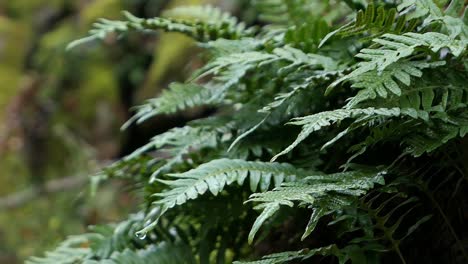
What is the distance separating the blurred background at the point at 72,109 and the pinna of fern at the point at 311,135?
2061 millimetres

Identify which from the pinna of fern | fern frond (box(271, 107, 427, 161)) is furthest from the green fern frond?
fern frond (box(271, 107, 427, 161))

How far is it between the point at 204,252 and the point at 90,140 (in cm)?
310

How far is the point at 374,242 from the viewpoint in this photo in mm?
1148

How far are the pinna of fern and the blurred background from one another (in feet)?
6.76

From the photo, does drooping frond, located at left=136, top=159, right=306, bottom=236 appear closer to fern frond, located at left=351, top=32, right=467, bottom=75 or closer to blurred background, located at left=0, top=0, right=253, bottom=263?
fern frond, located at left=351, top=32, right=467, bottom=75

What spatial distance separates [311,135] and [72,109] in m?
3.40

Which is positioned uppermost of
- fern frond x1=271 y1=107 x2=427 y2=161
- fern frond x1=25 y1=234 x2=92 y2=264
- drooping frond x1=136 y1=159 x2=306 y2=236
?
fern frond x1=271 y1=107 x2=427 y2=161

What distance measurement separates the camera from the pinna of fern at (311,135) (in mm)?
1050

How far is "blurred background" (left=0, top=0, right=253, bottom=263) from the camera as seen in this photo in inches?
148

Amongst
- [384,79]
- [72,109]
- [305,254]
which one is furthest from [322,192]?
[72,109]

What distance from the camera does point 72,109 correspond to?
14.7ft

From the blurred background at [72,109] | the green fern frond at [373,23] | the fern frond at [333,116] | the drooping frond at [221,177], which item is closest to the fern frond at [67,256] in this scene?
the drooping frond at [221,177]

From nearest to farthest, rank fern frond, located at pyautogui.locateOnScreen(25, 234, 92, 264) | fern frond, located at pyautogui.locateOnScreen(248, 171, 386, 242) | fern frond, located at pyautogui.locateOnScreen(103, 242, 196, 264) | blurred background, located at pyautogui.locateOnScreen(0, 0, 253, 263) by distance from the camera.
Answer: fern frond, located at pyautogui.locateOnScreen(248, 171, 386, 242)
fern frond, located at pyautogui.locateOnScreen(103, 242, 196, 264)
fern frond, located at pyautogui.locateOnScreen(25, 234, 92, 264)
blurred background, located at pyautogui.locateOnScreen(0, 0, 253, 263)

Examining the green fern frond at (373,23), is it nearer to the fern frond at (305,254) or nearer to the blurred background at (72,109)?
the fern frond at (305,254)
